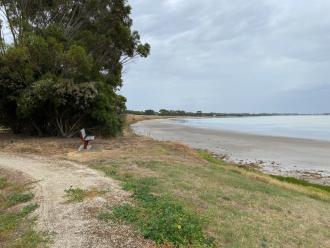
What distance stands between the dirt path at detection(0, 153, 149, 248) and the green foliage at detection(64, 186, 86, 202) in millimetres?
143

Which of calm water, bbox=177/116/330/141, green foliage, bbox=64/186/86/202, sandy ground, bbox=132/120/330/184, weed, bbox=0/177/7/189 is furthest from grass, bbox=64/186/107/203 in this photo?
calm water, bbox=177/116/330/141

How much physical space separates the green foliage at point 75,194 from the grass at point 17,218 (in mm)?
767

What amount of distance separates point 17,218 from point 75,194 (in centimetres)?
160

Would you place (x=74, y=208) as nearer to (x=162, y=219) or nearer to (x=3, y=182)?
(x=162, y=219)

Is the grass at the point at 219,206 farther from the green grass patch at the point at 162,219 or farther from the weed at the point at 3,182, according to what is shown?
the weed at the point at 3,182

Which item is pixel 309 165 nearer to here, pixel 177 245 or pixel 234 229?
pixel 234 229

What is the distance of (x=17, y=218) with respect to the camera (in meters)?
8.04

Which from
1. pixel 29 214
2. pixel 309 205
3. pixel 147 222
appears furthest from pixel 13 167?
pixel 309 205

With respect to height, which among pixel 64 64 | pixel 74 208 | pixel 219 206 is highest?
pixel 64 64

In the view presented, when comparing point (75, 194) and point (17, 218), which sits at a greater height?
point (75, 194)

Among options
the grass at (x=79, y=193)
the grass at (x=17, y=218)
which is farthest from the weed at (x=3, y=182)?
the grass at (x=79, y=193)

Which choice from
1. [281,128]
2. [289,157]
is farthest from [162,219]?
[281,128]

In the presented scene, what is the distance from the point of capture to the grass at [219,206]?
811 centimetres

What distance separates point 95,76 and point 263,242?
18139mm
